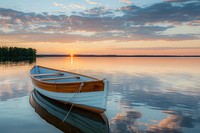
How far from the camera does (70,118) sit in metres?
14.3

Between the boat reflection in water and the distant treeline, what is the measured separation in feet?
400

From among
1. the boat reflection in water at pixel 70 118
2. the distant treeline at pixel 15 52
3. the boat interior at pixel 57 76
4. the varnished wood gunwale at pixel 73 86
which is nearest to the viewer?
the boat reflection in water at pixel 70 118

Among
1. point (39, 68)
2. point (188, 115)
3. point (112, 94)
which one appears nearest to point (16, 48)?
point (39, 68)

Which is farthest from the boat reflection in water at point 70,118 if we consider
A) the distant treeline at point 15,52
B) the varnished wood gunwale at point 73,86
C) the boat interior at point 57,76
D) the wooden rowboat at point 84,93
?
the distant treeline at point 15,52

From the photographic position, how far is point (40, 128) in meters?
12.3

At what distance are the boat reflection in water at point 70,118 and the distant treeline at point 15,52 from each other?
122044 millimetres

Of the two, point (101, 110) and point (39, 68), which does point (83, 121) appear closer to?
point (101, 110)

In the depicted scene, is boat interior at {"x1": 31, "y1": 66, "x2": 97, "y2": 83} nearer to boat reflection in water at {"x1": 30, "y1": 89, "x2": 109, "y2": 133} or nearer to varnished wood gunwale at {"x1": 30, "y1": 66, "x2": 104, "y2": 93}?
boat reflection in water at {"x1": 30, "y1": 89, "x2": 109, "y2": 133}

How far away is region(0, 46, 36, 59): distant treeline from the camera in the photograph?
130 m

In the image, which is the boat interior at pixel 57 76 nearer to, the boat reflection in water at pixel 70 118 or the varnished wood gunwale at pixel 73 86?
the boat reflection in water at pixel 70 118

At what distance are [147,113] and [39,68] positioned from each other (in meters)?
16.1

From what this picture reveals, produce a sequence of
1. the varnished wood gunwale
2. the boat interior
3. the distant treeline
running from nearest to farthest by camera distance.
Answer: the varnished wood gunwale → the boat interior → the distant treeline

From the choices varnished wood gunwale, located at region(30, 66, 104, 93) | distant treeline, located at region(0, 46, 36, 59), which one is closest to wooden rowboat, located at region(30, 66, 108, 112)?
varnished wood gunwale, located at region(30, 66, 104, 93)

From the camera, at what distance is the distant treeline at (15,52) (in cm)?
12988
